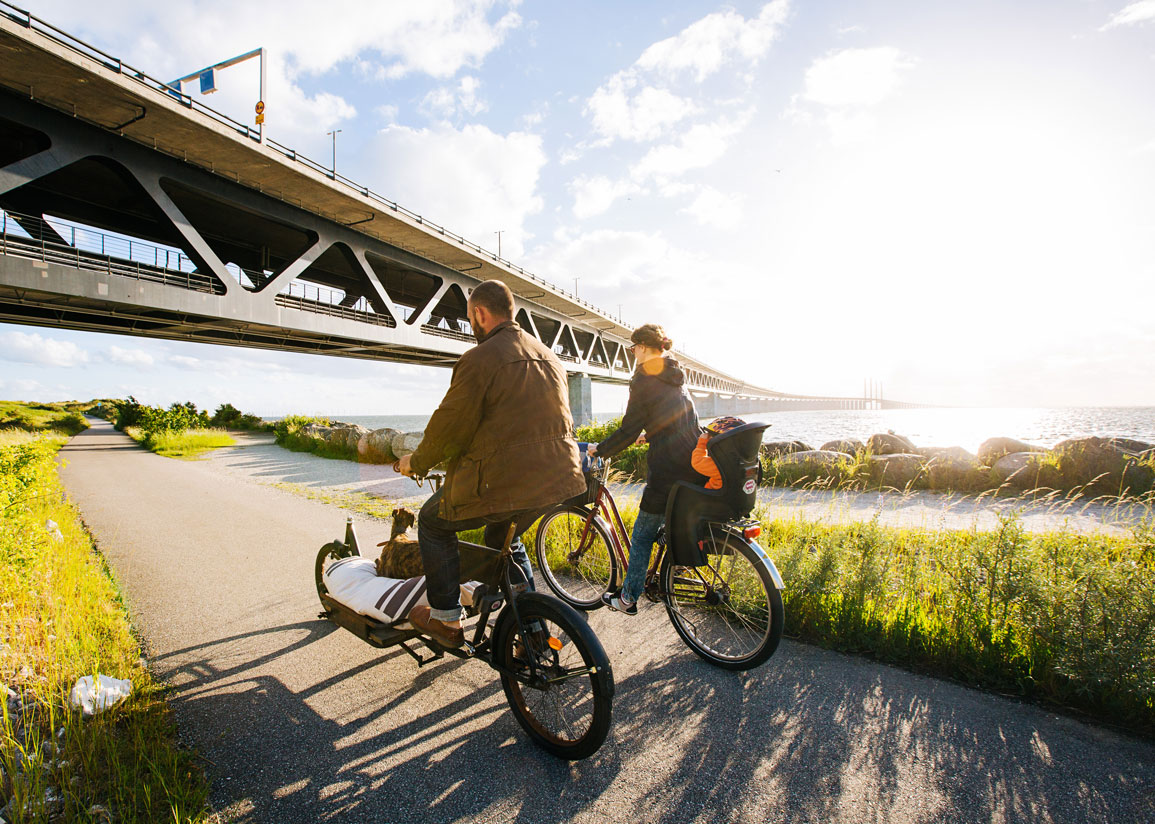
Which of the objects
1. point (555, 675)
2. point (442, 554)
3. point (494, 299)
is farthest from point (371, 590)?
point (494, 299)

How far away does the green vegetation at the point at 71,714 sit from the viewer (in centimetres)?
203

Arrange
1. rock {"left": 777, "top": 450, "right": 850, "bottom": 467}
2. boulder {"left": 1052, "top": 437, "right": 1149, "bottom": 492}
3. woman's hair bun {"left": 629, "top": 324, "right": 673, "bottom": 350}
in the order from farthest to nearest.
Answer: rock {"left": 777, "top": 450, "right": 850, "bottom": 467} < boulder {"left": 1052, "top": 437, "right": 1149, "bottom": 492} < woman's hair bun {"left": 629, "top": 324, "right": 673, "bottom": 350}

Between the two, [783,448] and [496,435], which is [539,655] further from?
[783,448]

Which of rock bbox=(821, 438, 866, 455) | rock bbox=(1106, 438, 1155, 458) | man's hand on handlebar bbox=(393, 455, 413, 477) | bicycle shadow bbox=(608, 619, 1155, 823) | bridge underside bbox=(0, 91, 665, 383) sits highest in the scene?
bridge underside bbox=(0, 91, 665, 383)

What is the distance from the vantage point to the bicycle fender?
310 cm

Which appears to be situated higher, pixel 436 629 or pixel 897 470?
pixel 897 470

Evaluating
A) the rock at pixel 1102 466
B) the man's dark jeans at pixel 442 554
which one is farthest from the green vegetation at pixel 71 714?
the rock at pixel 1102 466

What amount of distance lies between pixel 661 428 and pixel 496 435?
1492mm

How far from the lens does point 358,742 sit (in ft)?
8.55

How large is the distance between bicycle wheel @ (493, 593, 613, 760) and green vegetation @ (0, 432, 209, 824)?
1373 mm

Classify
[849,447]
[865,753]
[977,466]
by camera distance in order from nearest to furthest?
[865,753] < [977,466] < [849,447]

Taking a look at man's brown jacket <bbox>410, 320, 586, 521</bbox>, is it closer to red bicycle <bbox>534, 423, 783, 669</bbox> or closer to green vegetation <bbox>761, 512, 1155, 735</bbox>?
red bicycle <bbox>534, 423, 783, 669</bbox>

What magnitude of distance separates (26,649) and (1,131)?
22018 millimetres

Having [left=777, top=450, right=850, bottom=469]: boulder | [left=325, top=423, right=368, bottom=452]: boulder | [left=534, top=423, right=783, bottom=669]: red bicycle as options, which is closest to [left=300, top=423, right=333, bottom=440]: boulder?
[left=325, top=423, right=368, bottom=452]: boulder
